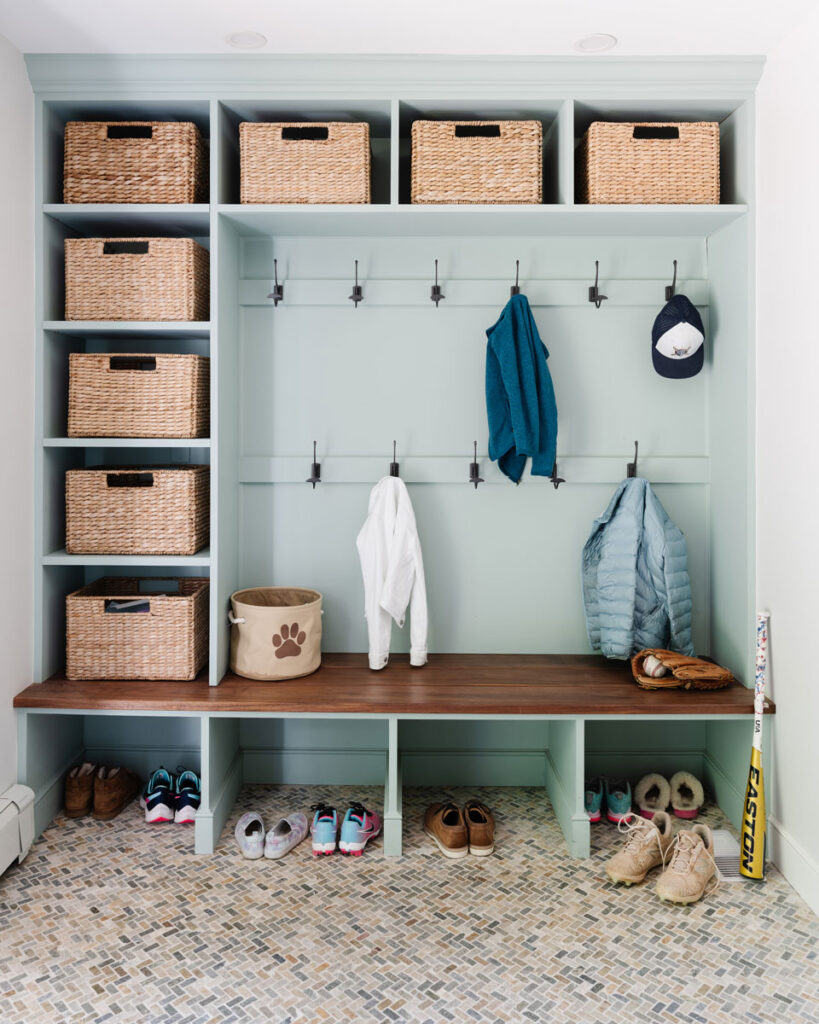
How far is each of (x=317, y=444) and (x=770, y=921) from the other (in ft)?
6.75

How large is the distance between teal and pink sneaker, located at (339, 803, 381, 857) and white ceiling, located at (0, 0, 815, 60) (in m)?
2.39

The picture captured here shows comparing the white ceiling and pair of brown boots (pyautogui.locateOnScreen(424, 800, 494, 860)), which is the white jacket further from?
the white ceiling

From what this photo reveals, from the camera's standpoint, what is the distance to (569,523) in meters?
3.02

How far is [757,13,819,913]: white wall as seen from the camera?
7.45 feet

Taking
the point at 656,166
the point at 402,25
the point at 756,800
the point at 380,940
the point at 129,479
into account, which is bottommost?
the point at 380,940

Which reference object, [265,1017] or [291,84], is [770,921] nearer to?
[265,1017]

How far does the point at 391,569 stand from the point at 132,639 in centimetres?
89

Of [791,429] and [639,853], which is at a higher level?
[791,429]

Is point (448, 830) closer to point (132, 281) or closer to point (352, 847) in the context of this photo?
point (352, 847)

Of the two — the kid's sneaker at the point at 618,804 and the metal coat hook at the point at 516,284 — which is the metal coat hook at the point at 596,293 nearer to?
the metal coat hook at the point at 516,284

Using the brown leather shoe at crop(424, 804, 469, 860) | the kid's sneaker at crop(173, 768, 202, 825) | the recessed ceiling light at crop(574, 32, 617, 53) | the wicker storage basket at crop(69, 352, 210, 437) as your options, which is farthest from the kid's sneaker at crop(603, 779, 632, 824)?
the recessed ceiling light at crop(574, 32, 617, 53)

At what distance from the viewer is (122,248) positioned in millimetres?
2797

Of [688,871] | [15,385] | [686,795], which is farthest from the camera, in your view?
[686,795]

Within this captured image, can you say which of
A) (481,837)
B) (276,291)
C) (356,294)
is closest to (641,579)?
(481,837)
